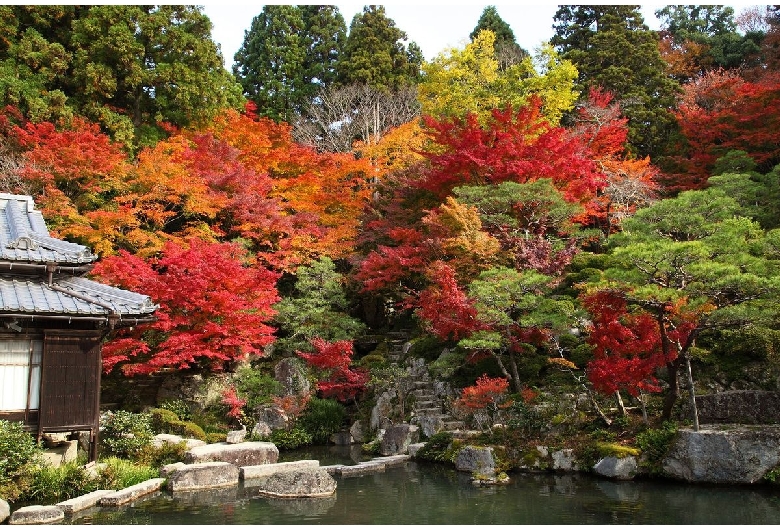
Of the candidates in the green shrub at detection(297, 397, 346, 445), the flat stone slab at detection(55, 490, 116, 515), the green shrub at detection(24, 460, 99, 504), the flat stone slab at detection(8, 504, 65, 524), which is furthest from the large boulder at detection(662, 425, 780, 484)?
the green shrub at detection(24, 460, 99, 504)

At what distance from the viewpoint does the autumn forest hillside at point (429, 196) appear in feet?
44.3

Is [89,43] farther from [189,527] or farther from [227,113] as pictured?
[189,527]

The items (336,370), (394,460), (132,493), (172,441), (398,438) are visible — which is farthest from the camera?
(336,370)

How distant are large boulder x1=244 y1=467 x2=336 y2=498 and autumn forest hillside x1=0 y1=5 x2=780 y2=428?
15.4ft

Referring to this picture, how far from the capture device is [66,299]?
12062 millimetres

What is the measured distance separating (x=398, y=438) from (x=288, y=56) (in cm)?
2602

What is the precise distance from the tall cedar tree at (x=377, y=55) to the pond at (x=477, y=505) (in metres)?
24.4

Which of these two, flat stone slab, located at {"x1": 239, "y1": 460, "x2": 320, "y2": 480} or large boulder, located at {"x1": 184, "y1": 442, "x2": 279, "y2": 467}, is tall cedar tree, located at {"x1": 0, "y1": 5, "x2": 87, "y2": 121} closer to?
large boulder, located at {"x1": 184, "y1": 442, "x2": 279, "y2": 467}

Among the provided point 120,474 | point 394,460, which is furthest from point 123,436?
point 394,460

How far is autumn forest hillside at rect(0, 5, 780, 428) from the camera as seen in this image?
1351 cm

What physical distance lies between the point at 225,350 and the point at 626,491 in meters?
11.3

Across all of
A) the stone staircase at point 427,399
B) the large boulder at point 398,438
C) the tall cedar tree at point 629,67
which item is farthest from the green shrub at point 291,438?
the tall cedar tree at point 629,67

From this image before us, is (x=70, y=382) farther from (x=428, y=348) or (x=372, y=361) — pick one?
(x=428, y=348)

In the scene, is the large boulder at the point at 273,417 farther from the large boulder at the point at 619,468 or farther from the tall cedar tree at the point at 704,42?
the tall cedar tree at the point at 704,42
